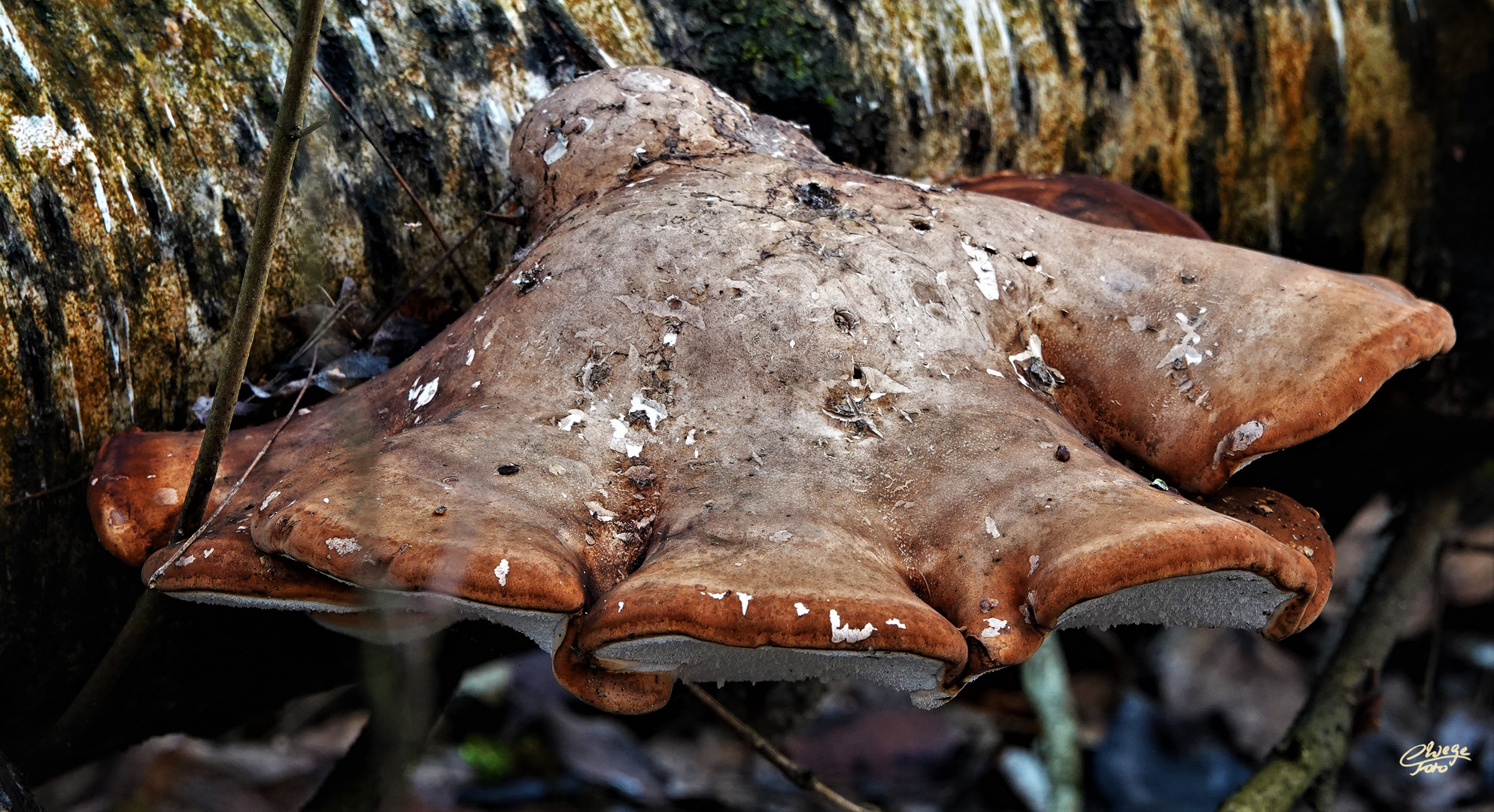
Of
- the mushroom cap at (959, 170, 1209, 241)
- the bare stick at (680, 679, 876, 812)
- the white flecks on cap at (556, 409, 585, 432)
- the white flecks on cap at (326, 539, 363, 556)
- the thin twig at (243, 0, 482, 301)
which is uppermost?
the thin twig at (243, 0, 482, 301)

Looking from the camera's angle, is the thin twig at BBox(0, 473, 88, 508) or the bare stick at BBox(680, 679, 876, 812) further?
the bare stick at BBox(680, 679, 876, 812)

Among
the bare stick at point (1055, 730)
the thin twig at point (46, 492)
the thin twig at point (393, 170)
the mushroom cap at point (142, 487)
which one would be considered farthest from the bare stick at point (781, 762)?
the bare stick at point (1055, 730)

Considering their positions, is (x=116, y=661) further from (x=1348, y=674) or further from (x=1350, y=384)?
(x=1348, y=674)

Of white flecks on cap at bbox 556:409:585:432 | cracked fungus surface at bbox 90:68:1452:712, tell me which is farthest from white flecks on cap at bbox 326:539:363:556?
white flecks on cap at bbox 556:409:585:432

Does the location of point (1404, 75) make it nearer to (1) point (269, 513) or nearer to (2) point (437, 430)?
(2) point (437, 430)

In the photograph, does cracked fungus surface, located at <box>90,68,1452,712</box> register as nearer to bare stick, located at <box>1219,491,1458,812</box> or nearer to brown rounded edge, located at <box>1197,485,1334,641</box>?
brown rounded edge, located at <box>1197,485,1334,641</box>

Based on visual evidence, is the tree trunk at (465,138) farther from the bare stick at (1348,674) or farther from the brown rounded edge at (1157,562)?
the brown rounded edge at (1157,562)

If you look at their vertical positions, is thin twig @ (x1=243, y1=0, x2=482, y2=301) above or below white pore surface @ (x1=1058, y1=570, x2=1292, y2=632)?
above
